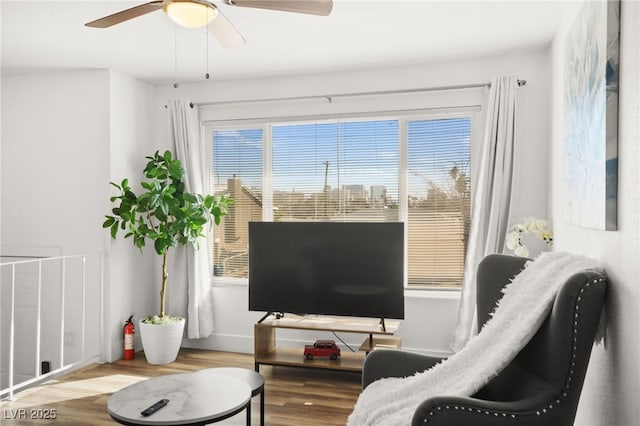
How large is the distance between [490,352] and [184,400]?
52.0 inches

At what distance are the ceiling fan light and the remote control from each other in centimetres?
170

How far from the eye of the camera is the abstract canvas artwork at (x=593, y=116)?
5.70 ft

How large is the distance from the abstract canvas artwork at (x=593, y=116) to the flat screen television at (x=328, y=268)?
4.87 feet

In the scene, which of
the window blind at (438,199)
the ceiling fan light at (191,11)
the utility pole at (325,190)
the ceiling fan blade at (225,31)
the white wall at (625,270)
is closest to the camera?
the white wall at (625,270)

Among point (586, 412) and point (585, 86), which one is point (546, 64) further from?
point (586, 412)

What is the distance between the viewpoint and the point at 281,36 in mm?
3584

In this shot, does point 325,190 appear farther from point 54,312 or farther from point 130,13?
point 54,312

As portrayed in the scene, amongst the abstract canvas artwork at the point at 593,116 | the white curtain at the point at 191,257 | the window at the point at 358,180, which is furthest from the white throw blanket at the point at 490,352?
the white curtain at the point at 191,257

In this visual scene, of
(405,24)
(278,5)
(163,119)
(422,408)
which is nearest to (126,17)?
(278,5)

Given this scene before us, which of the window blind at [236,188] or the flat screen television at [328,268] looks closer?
the flat screen television at [328,268]

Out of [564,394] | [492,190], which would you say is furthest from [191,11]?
[492,190]

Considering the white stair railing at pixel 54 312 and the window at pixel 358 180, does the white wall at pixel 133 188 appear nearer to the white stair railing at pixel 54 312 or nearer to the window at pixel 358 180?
the white stair railing at pixel 54 312

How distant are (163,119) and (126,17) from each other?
253 cm

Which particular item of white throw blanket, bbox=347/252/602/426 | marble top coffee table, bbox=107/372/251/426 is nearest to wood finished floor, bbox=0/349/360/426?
marble top coffee table, bbox=107/372/251/426
